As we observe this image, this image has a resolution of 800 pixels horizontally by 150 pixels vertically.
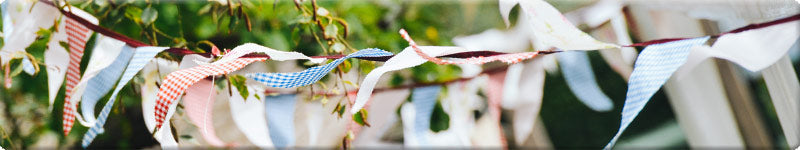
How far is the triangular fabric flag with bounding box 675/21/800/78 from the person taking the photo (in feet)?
2.10

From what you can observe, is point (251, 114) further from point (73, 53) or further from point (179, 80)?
point (179, 80)

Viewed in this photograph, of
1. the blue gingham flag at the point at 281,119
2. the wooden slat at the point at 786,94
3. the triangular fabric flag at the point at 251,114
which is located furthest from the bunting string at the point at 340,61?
the blue gingham flag at the point at 281,119

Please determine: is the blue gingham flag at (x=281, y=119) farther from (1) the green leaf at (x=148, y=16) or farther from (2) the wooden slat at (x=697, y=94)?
(2) the wooden slat at (x=697, y=94)


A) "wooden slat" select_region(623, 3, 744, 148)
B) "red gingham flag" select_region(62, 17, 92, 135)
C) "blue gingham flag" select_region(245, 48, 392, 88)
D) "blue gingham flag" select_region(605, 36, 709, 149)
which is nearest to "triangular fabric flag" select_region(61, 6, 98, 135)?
"red gingham flag" select_region(62, 17, 92, 135)

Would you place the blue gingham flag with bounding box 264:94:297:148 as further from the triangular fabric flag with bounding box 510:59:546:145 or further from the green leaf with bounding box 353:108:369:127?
the triangular fabric flag with bounding box 510:59:546:145

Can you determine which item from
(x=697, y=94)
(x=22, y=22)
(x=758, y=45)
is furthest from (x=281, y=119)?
(x=697, y=94)

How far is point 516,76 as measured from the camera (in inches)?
49.6

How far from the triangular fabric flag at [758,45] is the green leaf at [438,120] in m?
0.55

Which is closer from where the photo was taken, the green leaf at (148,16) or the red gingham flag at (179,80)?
the red gingham flag at (179,80)

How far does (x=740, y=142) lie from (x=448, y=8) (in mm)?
921

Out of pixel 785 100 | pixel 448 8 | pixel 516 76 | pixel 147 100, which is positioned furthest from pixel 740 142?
pixel 147 100

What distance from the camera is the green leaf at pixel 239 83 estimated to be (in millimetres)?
851

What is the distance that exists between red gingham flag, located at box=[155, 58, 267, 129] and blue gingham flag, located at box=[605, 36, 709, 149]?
1.43 feet

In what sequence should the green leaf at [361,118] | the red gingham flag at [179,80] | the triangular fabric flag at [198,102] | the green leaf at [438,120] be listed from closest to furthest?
the red gingham flag at [179,80]
the green leaf at [361,118]
the triangular fabric flag at [198,102]
the green leaf at [438,120]
